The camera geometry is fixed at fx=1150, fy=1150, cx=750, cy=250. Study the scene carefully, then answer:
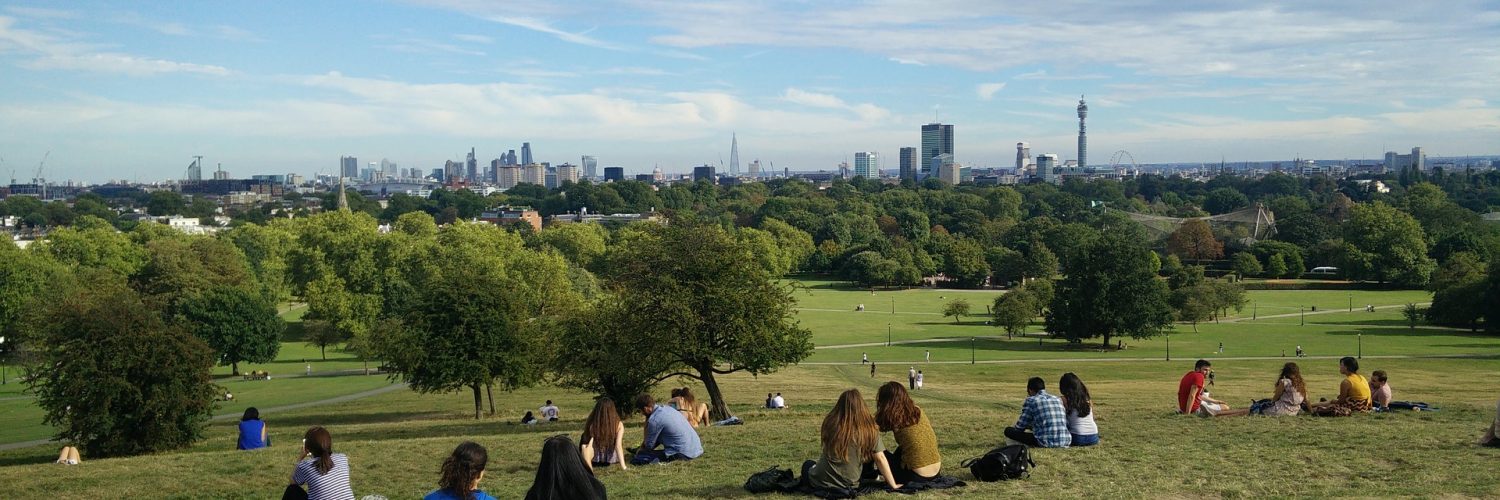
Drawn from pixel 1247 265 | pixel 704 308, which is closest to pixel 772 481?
pixel 704 308

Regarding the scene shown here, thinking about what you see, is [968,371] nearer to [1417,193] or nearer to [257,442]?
[257,442]

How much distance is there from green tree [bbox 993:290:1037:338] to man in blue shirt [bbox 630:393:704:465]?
49130 millimetres

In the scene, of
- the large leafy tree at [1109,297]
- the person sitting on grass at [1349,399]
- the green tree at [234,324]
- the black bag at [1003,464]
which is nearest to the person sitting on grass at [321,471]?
the black bag at [1003,464]

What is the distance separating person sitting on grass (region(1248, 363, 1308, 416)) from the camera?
16688mm

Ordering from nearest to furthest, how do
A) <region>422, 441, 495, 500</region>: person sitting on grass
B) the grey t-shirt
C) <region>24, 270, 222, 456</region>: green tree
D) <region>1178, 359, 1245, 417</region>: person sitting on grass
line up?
1. <region>422, 441, 495, 500</region>: person sitting on grass
2. the grey t-shirt
3. <region>1178, 359, 1245, 417</region>: person sitting on grass
4. <region>24, 270, 222, 456</region>: green tree

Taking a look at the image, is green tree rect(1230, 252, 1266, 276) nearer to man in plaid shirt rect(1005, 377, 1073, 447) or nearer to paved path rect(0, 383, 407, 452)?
paved path rect(0, 383, 407, 452)

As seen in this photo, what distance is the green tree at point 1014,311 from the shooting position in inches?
2408

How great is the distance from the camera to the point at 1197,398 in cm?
1802

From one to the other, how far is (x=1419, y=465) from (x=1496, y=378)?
32608 mm

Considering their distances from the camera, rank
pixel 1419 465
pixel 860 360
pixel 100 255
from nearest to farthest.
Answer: pixel 1419 465 < pixel 860 360 < pixel 100 255

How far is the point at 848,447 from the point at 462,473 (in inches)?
163

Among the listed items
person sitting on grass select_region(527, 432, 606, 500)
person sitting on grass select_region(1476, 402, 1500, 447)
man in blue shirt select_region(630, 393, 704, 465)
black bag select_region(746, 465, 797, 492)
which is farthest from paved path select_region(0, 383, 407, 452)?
person sitting on grass select_region(1476, 402, 1500, 447)

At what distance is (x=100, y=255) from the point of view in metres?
67.0

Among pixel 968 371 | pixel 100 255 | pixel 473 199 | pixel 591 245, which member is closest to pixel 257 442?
pixel 968 371
